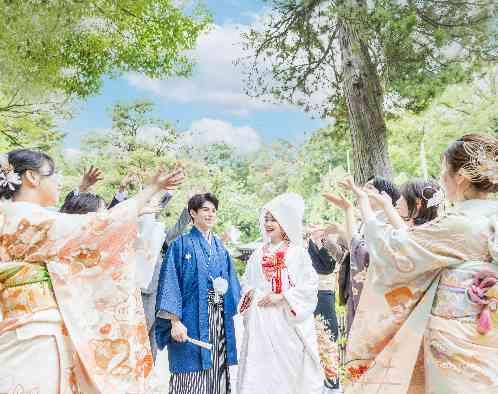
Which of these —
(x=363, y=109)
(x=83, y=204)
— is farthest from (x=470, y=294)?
(x=363, y=109)

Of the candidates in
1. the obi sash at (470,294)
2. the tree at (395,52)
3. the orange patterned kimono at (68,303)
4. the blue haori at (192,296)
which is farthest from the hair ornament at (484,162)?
the tree at (395,52)

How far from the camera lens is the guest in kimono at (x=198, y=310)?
3.18 m

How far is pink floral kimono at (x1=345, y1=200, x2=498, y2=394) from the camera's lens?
5.95 ft

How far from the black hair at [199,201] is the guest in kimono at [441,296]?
1.56 m

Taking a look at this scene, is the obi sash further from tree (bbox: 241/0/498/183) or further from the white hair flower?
tree (bbox: 241/0/498/183)

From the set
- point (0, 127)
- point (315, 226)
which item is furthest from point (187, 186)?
point (315, 226)

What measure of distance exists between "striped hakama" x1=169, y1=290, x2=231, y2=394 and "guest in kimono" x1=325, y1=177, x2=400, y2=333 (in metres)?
0.83

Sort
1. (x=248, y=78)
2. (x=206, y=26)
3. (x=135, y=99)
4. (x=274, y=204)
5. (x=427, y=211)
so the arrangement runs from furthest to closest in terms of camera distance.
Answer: (x=135, y=99) < (x=206, y=26) < (x=248, y=78) < (x=274, y=204) < (x=427, y=211)

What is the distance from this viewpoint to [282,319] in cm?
339

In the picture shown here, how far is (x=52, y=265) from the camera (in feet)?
7.19

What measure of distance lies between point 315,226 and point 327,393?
79.4 inches

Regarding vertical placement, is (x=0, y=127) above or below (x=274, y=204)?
above

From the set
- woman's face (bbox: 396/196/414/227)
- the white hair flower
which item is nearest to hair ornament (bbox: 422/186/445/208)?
woman's face (bbox: 396/196/414/227)

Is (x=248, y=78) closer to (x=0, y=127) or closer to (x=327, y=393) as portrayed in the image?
(x=0, y=127)
